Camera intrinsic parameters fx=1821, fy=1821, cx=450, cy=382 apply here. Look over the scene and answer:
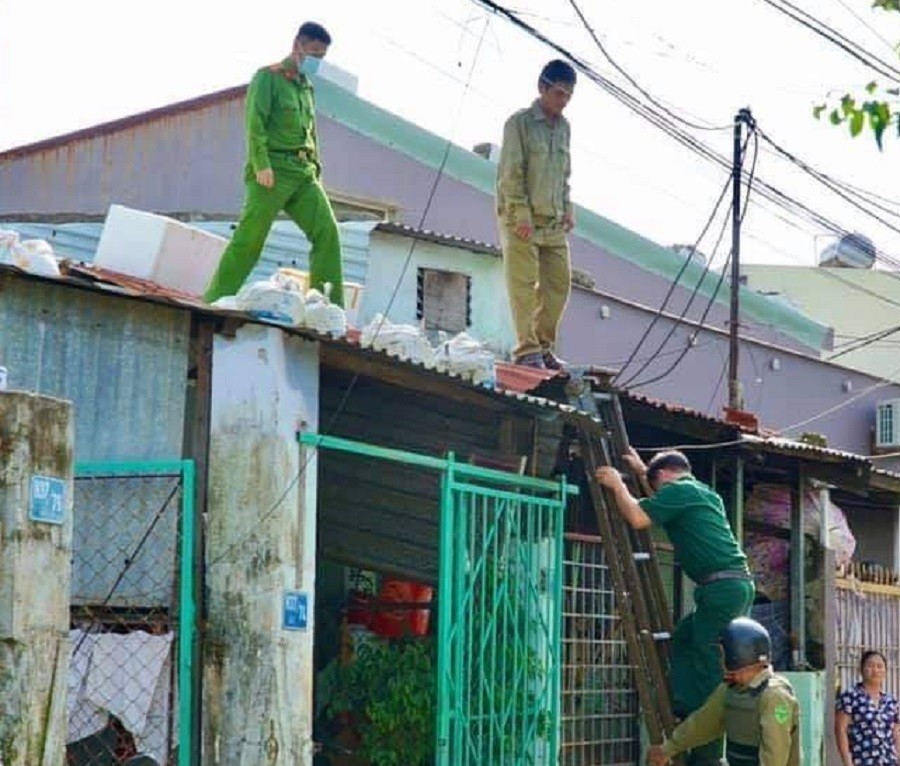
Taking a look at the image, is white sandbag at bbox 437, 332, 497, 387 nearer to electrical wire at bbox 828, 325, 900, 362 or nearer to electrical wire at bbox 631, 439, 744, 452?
electrical wire at bbox 631, 439, 744, 452

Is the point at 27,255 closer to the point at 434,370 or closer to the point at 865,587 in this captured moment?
the point at 434,370

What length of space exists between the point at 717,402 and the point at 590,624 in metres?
→ 12.4

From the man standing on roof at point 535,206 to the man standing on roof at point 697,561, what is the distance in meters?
2.52

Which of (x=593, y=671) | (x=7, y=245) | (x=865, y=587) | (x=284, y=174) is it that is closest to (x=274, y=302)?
(x=7, y=245)

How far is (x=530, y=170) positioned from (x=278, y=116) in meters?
1.77

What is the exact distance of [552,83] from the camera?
11.8 meters

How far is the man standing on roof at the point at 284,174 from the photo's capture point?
35.5 feet

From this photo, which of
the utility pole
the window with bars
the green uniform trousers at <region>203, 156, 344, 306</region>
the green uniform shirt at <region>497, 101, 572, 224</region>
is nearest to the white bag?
the green uniform trousers at <region>203, 156, 344, 306</region>

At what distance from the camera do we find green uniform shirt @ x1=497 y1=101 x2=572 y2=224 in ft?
39.0

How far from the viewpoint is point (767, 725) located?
26.8 feet

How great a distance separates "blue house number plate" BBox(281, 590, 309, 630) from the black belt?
7.47 ft

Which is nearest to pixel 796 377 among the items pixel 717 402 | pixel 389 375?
pixel 717 402

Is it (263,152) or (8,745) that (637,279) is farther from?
(8,745)

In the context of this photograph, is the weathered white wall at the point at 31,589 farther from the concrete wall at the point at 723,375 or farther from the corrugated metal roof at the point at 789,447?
the concrete wall at the point at 723,375
